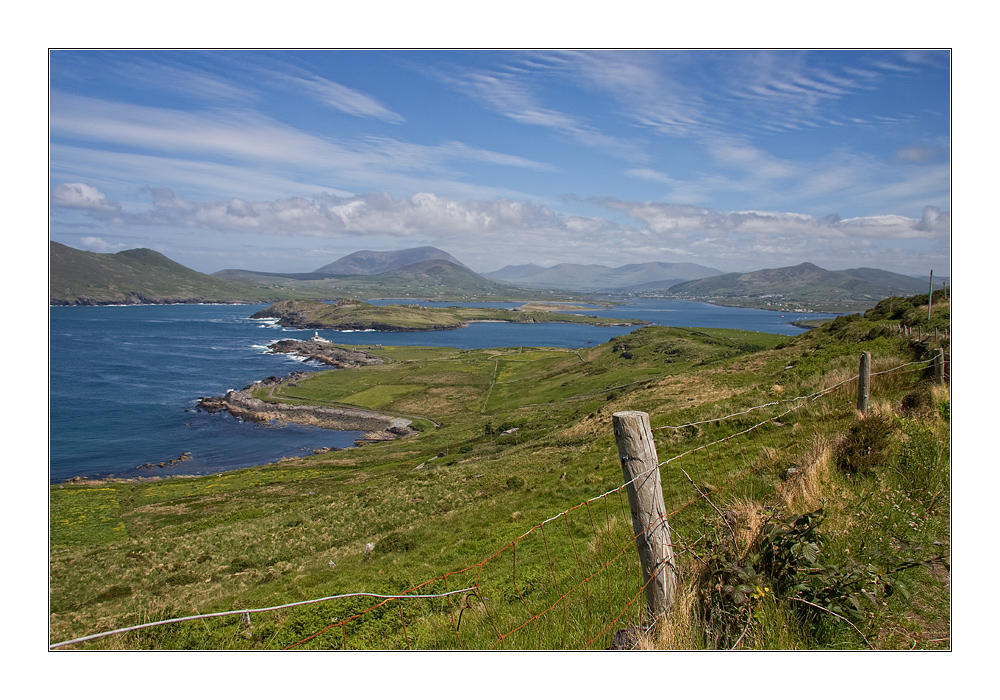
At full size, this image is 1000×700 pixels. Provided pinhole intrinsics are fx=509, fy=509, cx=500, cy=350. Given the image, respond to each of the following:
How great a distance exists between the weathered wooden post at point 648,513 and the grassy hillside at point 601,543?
0.83 ft

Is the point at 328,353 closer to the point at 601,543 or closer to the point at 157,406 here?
the point at 157,406

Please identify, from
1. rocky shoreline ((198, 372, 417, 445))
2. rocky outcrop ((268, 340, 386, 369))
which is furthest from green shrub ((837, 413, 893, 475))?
rocky outcrop ((268, 340, 386, 369))

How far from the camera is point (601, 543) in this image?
7.80 metres

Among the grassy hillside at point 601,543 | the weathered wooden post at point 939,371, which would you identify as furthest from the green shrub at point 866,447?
the weathered wooden post at point 939,371

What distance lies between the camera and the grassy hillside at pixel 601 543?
191 inches

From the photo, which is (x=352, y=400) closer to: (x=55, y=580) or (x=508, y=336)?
(x=55, y=580)

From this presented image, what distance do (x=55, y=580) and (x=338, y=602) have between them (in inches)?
658

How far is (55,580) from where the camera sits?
64.0ft

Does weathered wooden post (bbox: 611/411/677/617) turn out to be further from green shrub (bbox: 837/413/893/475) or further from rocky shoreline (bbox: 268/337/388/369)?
rocky shoreline (bbox: 268/337/388/369)

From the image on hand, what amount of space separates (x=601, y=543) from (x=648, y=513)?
342 centimetres

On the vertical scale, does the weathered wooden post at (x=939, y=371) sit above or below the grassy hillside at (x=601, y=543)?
above

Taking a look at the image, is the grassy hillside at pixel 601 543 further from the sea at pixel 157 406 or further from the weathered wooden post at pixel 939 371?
the sea at pixel 157 406

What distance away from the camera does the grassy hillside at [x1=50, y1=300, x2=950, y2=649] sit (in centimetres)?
484

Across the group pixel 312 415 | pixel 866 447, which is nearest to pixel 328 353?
pixel 312 415
